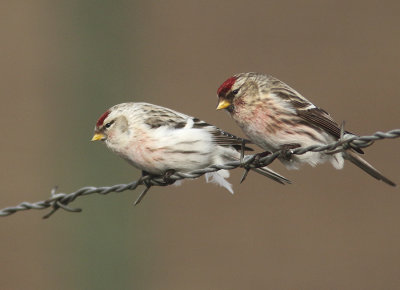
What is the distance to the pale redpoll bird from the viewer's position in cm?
608

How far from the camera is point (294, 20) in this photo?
12766mm

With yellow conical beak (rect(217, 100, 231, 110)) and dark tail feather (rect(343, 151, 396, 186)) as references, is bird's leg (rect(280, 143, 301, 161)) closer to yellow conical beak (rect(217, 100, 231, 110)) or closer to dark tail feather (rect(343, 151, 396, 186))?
dark tail feather (rect(343, 151, 396, 186))

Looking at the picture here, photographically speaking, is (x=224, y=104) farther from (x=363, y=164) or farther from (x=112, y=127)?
(x=363, y=164)

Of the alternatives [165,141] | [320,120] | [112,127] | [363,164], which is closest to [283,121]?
[320,120]

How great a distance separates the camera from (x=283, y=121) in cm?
612

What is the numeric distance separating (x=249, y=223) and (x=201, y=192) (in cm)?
78

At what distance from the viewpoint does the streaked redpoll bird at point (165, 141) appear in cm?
614

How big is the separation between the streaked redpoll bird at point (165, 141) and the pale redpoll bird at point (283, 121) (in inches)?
6.1

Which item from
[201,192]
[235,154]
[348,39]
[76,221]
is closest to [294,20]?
[348,39]

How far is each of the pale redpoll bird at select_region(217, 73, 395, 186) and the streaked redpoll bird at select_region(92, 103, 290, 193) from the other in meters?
0.15

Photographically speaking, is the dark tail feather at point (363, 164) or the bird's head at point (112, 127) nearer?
the dark tail feather at point (363, 164)

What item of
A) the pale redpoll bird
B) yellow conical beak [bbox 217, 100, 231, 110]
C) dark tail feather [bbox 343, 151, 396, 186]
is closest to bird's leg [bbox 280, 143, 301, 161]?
the pale redpoll bird

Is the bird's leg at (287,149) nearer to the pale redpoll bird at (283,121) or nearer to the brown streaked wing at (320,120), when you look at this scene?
the pale redpoll bird at (283,121)

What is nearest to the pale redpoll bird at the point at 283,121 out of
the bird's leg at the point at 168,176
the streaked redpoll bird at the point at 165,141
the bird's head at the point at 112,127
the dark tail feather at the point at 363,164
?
the dark tail feather at the point at 363,164
